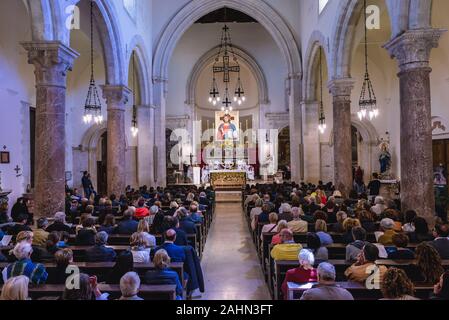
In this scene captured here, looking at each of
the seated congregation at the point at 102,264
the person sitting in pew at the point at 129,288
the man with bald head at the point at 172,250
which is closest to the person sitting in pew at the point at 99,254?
the seated congregation at the point at 102,264

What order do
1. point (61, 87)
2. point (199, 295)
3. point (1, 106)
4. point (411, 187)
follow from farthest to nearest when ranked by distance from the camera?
1. point (1, 106)
2. point (61, 87)
3. point (411, 187)
4. point (199, 295)

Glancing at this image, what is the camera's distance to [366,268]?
399cm

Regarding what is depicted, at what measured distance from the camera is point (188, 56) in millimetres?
24625

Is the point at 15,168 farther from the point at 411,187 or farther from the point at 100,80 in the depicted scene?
the point at 411,187

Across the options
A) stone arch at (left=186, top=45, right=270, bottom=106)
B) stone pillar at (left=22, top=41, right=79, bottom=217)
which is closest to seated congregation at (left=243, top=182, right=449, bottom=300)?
stone pillar at (left=22, top=41, right=79, bottom=217)

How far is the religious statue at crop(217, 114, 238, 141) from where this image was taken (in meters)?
Answer: 25.5

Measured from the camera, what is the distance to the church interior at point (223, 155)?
4.35 m

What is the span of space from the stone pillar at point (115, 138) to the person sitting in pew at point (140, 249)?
7.79 meters

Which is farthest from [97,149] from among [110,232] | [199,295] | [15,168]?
[199,295]

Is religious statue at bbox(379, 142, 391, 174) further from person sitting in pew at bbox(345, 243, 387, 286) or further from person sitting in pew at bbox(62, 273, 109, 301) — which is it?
person sitting in pew at bbox(62, 273, 109, 301)

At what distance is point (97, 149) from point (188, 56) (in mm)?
8691

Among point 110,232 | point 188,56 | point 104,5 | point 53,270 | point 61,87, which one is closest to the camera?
point 53,270

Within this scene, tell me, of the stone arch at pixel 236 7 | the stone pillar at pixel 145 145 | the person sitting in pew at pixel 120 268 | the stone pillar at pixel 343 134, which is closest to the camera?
the person sitting in pew at pixel 120 268

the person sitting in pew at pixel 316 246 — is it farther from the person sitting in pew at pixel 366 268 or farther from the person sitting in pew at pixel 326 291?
the person sitting in pew at pixel 326 291
